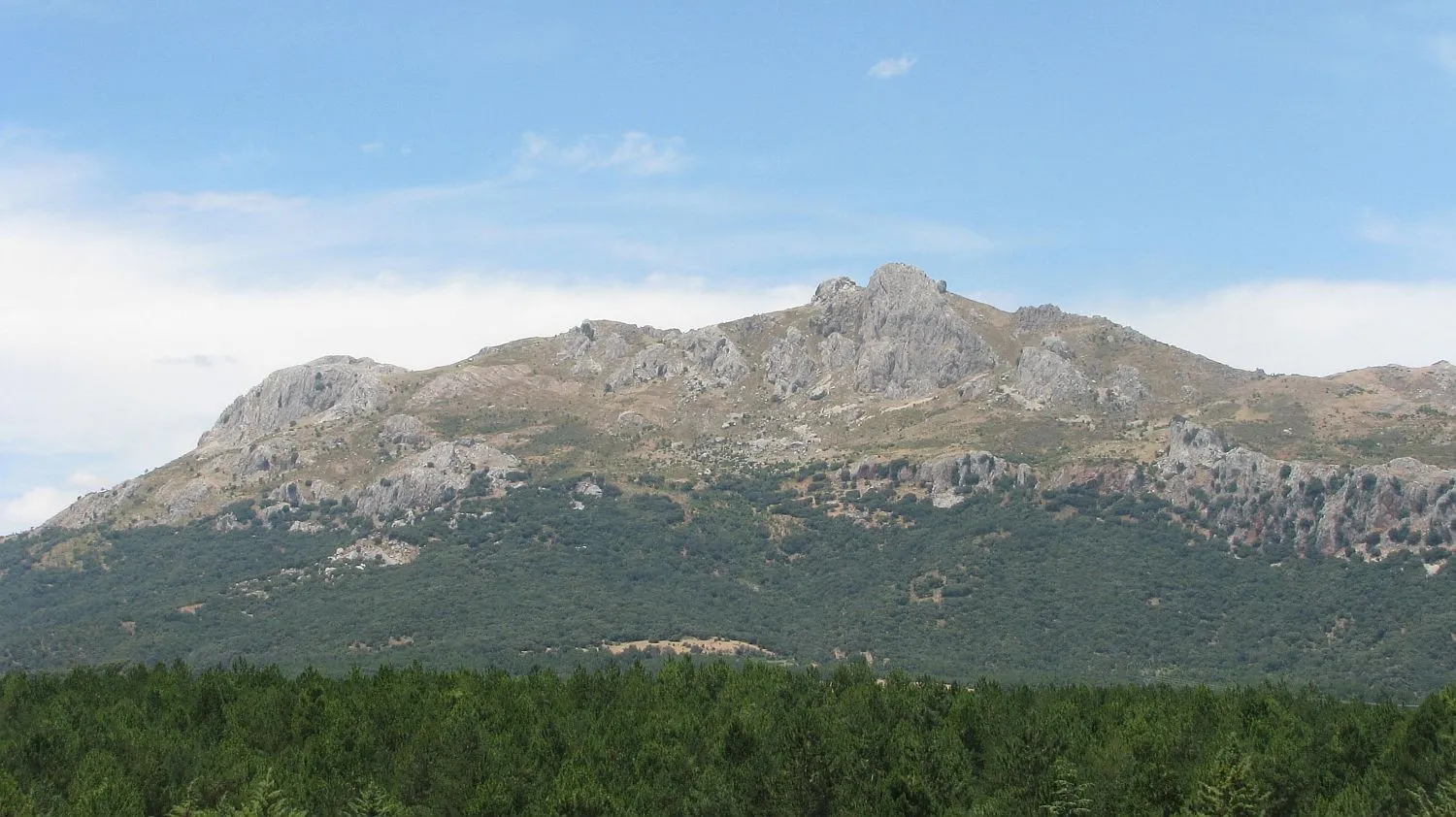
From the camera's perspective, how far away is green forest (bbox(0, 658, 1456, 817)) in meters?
61.3

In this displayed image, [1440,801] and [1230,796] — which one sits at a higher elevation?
[1230,796]

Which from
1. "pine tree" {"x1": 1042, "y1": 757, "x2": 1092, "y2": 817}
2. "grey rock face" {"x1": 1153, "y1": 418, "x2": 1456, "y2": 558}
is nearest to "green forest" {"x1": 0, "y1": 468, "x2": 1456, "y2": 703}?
"grey rock face" {"x1": 1153, "y1": 418, "x2": 1456, "y2": 558}

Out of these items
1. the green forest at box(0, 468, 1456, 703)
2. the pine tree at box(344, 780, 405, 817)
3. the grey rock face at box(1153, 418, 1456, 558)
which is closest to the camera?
the pine tree at box(344, 780, 405, 817)

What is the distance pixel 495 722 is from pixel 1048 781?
31.0m

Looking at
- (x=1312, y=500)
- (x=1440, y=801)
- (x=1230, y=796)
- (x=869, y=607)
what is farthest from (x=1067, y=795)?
(x=1312, y=500)

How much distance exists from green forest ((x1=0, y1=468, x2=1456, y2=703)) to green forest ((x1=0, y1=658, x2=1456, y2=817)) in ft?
200

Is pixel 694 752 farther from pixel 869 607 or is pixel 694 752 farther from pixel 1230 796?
pixel 869 607

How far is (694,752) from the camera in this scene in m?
71.6

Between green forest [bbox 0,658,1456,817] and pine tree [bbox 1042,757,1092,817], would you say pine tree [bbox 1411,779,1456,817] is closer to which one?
green forest [bbox 0,658,1456,817]

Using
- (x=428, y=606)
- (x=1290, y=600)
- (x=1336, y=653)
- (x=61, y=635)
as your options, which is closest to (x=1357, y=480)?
(x=1290, y=600)

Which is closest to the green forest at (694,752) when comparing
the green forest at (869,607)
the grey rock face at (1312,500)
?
the green forest at (869,607)

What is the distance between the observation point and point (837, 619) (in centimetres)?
17788

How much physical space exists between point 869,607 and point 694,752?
10966 cm

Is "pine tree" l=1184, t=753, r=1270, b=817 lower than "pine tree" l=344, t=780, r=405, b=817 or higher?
lower
